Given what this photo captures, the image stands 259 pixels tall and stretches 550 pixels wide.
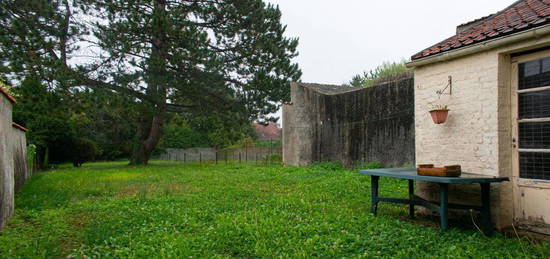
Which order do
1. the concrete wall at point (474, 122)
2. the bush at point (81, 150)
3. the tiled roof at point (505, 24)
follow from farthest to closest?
the bush at point (81, 150)
the concrete wall at point (474, 122)
the tiled roof at point (505, 24)

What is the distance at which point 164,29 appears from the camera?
48.4 feet

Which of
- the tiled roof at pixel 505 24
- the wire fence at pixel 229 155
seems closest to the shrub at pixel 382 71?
the wire fence at pixel 229 155

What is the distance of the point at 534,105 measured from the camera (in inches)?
169

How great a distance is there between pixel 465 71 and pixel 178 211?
196 inches

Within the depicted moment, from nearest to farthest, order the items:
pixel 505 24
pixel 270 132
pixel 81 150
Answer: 1. pixel 505 24
2. pixel 81 150
3. pixel 270 132

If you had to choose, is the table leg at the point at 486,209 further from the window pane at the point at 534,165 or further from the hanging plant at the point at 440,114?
the hanging plant at the point at 440,114

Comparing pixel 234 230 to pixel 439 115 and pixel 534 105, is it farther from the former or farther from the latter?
pixel 534 105

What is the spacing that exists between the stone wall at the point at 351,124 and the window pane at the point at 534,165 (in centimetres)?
529

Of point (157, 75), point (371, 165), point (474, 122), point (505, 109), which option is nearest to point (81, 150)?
point (157, 75)

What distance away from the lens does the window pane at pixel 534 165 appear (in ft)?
13.6

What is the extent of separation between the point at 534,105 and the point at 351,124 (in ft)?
25.6

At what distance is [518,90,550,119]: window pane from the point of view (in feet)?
13.7

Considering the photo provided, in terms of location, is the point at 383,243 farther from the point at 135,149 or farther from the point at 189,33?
the point at 135,149

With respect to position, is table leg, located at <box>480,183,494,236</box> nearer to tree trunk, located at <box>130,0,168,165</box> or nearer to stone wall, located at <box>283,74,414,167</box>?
stone wall, located at <box>283,74,414,167</box>
